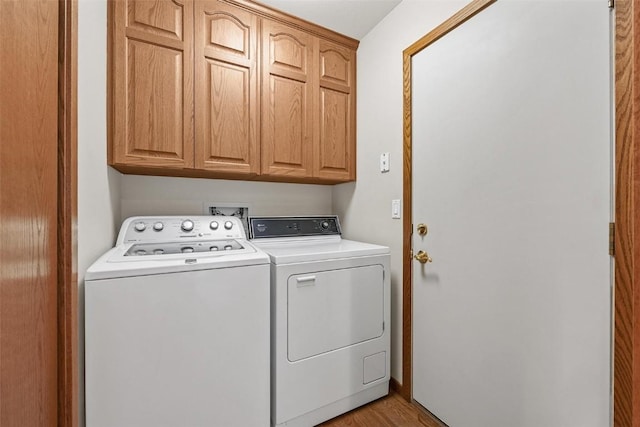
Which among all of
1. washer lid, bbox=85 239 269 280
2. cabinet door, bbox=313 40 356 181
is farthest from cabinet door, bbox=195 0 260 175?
washer lid, bbox=85 239 269 280

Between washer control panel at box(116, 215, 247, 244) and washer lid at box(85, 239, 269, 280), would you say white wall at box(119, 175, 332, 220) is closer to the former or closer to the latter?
washer control panel at box(116, 215, 247, 244)

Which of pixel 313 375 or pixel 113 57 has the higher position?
pixel 113 57

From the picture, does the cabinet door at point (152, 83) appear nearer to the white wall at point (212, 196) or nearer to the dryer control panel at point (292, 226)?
the white wall at point (212, 196)

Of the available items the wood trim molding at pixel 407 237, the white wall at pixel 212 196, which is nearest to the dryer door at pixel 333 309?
the wood trim molding at pixel 407 237

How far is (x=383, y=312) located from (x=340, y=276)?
0.40 m

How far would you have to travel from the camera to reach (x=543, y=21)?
101 centimetres

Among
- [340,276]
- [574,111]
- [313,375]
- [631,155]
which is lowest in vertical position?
[313,375]

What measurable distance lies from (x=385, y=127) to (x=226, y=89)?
40.6 inches

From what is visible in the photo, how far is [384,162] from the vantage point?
1.81 metres

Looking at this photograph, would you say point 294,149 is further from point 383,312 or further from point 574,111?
point 574,111

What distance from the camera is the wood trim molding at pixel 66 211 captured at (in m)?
0.70

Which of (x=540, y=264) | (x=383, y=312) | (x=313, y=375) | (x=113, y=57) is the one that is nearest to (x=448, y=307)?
(x=383, y=312)

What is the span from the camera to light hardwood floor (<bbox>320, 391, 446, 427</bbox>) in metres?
1.47

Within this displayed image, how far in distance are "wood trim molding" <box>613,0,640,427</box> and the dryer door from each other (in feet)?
3.18
